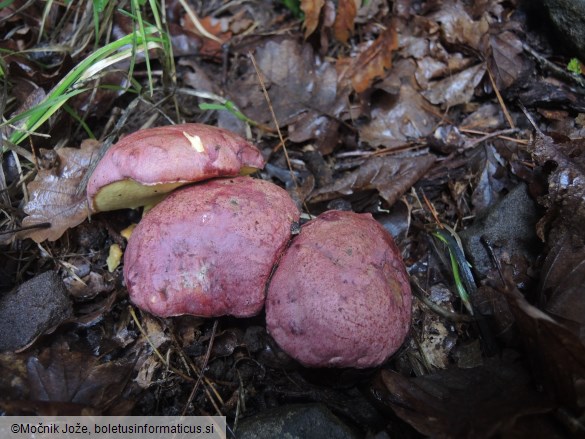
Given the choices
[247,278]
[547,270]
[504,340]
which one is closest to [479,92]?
[547,270]

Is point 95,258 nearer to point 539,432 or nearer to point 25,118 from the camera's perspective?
point 25,118

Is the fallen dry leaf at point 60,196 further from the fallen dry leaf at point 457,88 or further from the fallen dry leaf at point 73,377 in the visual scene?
the fallen dry leaf at point 457,88

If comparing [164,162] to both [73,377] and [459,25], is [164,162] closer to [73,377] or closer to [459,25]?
[73,377]

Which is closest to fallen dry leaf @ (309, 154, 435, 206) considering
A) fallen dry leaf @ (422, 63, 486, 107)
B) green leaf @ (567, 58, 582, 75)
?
fallen dry leaf @ (422, 63, 486, 107)

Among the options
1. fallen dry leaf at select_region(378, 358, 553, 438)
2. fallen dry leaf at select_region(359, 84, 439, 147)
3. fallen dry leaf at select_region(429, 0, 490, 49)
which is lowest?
fallen dry leaf at select_region(378, 358, 553, 438)

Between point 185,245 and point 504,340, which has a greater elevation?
point 185,245

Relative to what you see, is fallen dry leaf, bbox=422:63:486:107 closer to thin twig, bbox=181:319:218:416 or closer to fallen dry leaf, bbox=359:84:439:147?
fallen dry leaf, bbox=359:84:439:147
